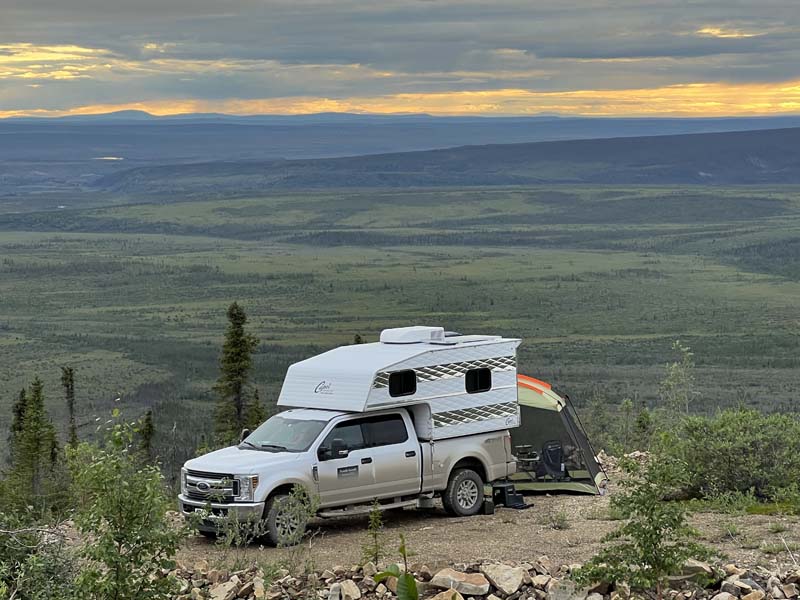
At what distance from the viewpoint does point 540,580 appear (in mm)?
13664

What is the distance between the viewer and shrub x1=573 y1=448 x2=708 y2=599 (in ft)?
41.9

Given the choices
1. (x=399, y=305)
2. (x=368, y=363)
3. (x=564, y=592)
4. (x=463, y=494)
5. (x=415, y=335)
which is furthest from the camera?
(x=399, y=305)

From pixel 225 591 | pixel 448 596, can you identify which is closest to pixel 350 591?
pixel 448 596

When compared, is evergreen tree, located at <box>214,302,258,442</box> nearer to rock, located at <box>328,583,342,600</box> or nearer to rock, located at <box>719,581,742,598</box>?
rock, located at <box>328,583,342,600</box>

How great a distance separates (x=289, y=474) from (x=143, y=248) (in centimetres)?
16554

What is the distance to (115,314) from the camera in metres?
112

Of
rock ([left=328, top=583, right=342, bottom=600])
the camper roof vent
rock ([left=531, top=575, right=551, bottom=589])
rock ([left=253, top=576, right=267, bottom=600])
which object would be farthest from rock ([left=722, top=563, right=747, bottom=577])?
the camper roof vent

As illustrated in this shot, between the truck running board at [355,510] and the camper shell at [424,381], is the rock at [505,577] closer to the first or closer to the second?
the truck running board at [355,510]

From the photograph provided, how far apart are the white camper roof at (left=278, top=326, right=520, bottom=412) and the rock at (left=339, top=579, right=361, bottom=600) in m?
3.69

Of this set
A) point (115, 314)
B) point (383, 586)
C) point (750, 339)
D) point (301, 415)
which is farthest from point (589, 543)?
point (115, 314)

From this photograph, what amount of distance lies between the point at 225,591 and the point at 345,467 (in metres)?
3.53

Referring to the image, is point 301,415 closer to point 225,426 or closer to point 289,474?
point 289,474

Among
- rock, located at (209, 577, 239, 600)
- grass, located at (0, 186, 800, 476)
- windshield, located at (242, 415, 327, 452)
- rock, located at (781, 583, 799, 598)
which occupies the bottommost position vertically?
grass, located at (0, 186, 800, 476)

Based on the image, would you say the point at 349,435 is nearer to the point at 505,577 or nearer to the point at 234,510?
the point at 234,510
